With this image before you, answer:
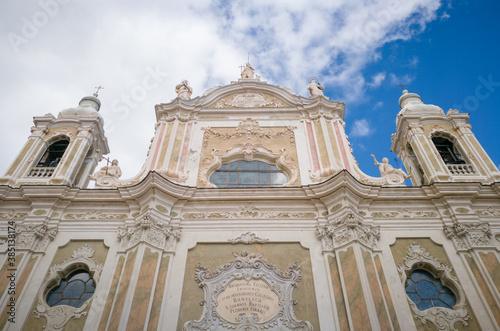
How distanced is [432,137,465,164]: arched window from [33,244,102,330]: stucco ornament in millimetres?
11039

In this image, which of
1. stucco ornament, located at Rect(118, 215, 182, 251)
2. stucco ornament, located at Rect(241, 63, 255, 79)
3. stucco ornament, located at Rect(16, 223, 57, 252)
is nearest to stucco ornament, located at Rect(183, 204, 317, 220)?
stucco ornament, located at Rect(118, 215, 182, 251)

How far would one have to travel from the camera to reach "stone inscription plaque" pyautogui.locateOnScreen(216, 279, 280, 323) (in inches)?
339

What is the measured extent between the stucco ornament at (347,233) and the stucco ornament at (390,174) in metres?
2.20

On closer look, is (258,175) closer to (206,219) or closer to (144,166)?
(206,219)

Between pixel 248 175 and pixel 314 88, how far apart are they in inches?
214

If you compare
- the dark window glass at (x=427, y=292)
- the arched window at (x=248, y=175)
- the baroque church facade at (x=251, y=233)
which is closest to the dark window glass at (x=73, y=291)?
the baroque church facade at (x=251, y=233)

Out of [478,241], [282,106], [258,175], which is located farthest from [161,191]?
[478,241]

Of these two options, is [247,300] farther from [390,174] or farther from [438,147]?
[438,147]

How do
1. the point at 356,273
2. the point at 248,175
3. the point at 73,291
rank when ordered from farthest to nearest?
the point at 248,175
the point at 73,291
the point at 356,273

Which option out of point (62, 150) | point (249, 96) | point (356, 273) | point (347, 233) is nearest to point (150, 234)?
point (347, 233)

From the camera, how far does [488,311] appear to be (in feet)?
27.6

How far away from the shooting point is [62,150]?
44.0 feet

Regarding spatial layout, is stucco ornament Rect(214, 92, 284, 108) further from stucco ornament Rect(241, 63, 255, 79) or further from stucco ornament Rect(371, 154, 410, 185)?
stucco ornament Rect(371, 154, 410, 185)

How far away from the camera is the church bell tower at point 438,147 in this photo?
11.7 meters
